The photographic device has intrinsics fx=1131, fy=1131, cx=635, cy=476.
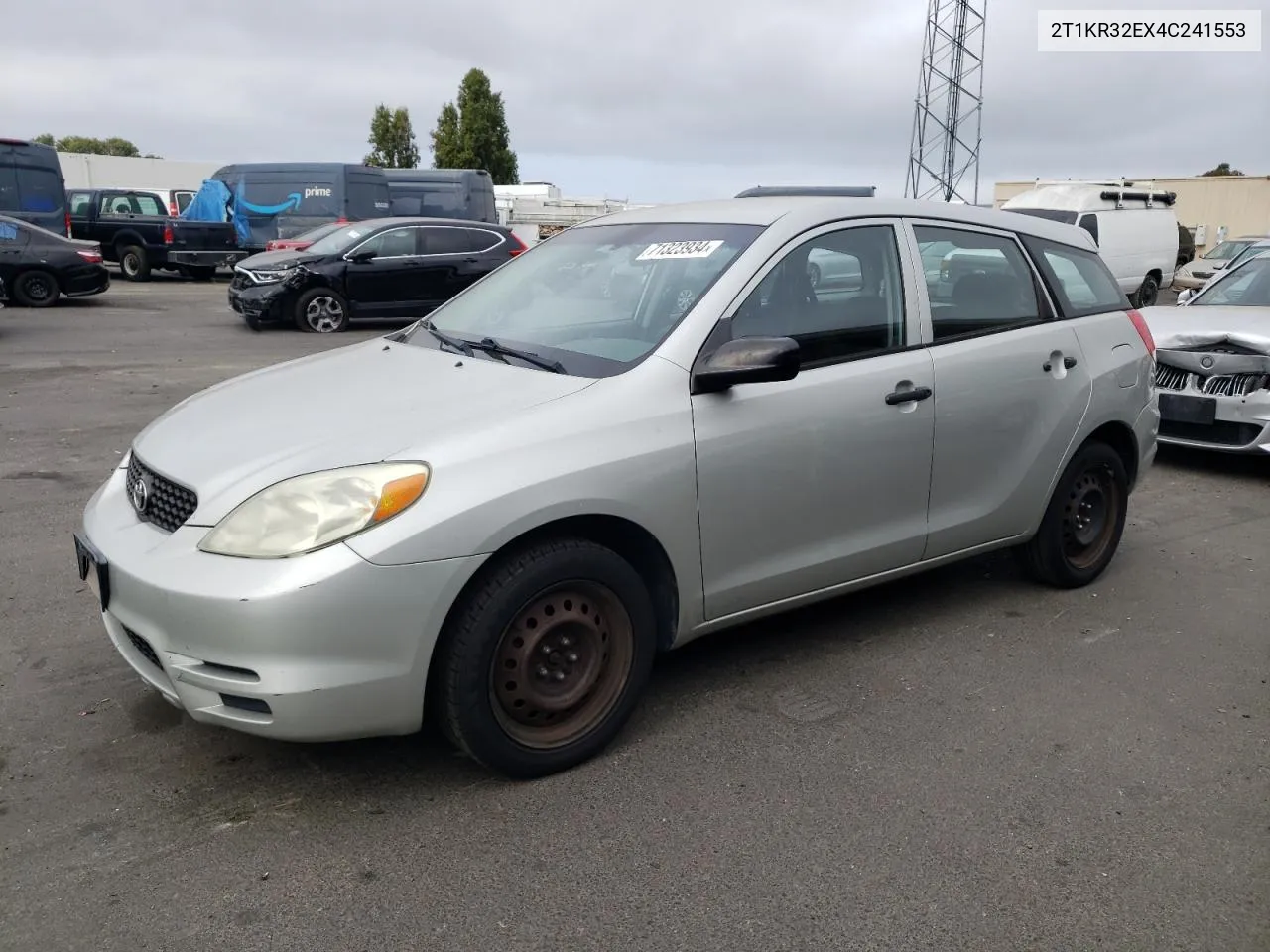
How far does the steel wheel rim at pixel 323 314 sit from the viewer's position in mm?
14953

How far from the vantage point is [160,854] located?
2938 millimetres

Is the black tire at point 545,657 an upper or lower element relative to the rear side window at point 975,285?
lower

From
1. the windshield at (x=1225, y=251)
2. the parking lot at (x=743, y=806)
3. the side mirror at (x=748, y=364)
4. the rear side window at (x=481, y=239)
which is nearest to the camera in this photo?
the parking lot at (x=743, y=806)

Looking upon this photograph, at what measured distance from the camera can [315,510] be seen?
2.98m

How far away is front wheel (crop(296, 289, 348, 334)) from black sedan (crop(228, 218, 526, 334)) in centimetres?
1

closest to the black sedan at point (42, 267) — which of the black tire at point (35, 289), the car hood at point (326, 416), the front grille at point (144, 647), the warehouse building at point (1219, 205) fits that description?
the black tire at point (35, 289)

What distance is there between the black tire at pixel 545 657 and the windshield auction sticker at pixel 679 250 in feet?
4.10

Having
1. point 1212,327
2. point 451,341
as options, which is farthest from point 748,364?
point 1212,327

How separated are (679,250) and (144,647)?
221 centimetres

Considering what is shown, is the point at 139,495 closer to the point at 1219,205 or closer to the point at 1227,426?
the point at 1227,426

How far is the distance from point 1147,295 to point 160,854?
22.0 metres

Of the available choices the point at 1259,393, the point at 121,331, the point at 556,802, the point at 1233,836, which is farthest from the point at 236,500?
the point at 121,331

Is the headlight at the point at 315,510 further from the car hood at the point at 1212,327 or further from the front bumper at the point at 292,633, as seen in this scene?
the car hood at the point at 1212,327

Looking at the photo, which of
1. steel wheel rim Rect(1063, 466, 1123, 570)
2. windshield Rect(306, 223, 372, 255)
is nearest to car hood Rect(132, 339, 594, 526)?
steel wheel rim Rect(1063, 466, 1123, 570)
